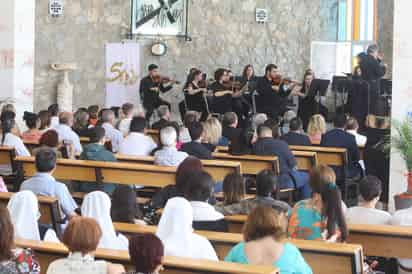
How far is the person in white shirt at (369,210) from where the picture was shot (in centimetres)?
693

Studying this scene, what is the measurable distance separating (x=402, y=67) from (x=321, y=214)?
427cm

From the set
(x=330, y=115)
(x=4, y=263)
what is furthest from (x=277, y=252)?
(x=330, y=115)

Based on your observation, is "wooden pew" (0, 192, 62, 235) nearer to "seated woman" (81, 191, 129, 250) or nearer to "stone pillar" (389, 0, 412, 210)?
"seated woman" (81, 191, 129, 250)

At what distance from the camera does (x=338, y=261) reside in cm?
572

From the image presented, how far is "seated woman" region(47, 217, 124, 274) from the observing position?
469cm

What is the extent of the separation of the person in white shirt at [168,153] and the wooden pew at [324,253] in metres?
3.50

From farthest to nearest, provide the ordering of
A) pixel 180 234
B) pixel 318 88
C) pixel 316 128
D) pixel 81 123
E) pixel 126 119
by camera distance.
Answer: pixel 318 88, pixel 126 119, pixel 81 123, pixel 316 128, pixel 180 234

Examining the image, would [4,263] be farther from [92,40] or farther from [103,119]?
[92,40]

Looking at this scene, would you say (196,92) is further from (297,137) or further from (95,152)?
(95,152)

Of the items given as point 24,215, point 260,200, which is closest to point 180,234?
point 24,215

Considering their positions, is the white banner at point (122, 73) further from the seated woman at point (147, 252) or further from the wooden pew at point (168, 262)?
the seated woman at point (147, 252)

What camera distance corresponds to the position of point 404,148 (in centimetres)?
987

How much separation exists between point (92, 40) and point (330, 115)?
4812mm

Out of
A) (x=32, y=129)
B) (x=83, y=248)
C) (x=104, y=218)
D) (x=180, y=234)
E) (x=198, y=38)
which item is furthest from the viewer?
(x=198, y=38)
